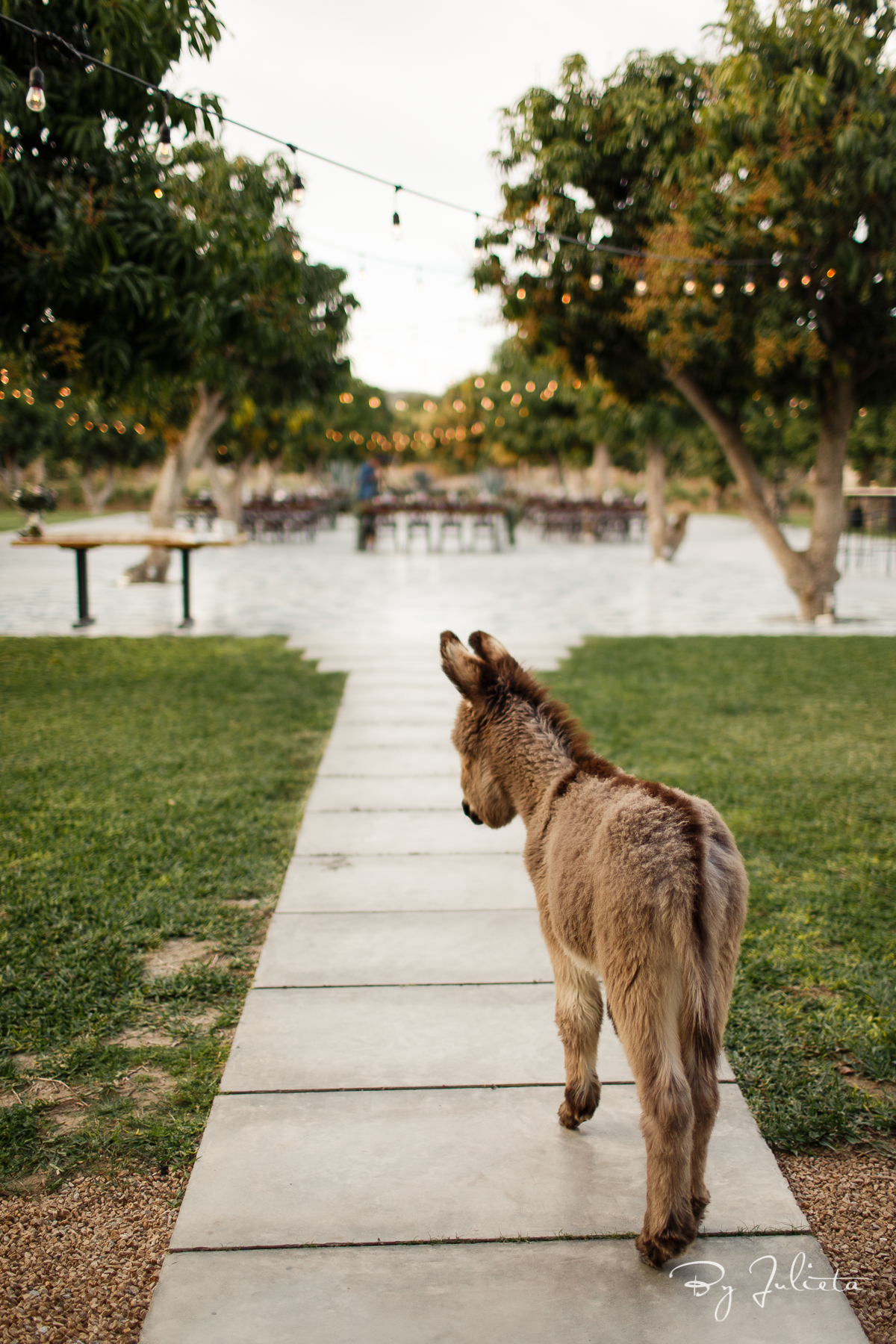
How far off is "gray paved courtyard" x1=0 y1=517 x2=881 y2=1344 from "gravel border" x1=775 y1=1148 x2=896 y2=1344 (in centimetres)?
5

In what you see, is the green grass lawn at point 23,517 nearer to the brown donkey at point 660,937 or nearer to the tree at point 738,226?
the tree at point 738,226

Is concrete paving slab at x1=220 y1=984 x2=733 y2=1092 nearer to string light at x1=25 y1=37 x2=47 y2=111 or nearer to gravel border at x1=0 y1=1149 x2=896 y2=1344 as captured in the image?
gravel border at x1=0 y1=1149 x2=896 y2=1344

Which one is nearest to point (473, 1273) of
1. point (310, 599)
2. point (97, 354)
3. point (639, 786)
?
point (639, 786)

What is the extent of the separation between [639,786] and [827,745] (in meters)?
4.48

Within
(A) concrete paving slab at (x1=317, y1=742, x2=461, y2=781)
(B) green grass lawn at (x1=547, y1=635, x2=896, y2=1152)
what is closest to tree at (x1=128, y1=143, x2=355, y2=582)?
(A) concrete paving slab at (x1=317, y1=742, x2=461, y2=781)

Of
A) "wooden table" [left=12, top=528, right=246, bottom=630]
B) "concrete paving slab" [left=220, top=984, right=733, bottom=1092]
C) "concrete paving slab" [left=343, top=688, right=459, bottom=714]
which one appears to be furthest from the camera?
"wooden table" [left=12, top=528, right=246, bottom=630]

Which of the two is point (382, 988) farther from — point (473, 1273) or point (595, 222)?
point (595, 222)

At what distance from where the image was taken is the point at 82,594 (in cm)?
1046

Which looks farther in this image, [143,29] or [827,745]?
[827,745]

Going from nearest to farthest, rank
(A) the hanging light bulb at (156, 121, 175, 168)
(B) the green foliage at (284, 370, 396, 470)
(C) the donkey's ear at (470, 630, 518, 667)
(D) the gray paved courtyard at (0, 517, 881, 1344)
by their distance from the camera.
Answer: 1. (D) the gray paved courtyard at (0, 517, 881, 1344)
2. (C) the donkey's ear at (470, 630, 518, 667)
3. (A) the hanging light bulb at (156, 121, 175, 168)
4. (B) the green foliage at (284, 370, 396, 470)

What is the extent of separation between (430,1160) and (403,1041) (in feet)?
1.67

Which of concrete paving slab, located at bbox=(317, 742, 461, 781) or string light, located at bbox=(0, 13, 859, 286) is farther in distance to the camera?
concrete paving slab, located at bbox=(317, 742, 461, 781)

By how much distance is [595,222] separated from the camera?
9.84 m

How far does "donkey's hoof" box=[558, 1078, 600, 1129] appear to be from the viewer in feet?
7.52
